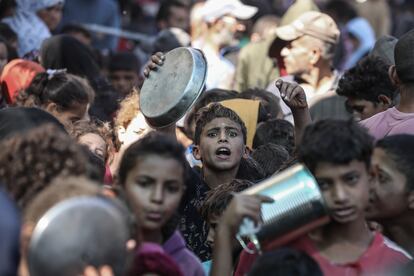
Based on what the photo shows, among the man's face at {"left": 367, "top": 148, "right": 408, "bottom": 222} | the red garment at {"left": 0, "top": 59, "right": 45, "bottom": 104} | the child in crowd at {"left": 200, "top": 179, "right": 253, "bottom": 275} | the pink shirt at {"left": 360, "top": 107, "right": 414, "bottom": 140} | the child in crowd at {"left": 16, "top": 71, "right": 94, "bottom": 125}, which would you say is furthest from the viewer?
the red garment at {"left": 0, "top": 59, "right": 45, "bottom": 104}

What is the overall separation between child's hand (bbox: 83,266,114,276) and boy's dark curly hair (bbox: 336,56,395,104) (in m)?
4.17

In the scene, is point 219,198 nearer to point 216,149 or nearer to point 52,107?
point 216,149

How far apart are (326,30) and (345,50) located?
489 centimetres

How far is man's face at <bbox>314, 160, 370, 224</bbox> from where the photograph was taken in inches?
187

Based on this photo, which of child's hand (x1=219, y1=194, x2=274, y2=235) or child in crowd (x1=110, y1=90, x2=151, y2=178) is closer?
child's hand (x1=219, y1=194, x2=274, y2=235)

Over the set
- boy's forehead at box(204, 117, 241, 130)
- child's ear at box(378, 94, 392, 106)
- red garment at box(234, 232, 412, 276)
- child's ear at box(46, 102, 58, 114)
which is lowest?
child's ear at box(46, 102, 58, 114)

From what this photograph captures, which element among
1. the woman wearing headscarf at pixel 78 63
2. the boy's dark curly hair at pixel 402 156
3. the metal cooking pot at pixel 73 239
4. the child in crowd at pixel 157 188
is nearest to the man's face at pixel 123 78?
the woman wearing headscarf at pixel 78 63

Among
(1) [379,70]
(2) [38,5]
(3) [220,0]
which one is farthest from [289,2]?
(1) [379,70]

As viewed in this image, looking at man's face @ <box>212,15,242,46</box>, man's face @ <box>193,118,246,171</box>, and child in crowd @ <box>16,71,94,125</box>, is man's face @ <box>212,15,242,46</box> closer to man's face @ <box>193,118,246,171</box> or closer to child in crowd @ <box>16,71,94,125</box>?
child in crowd @ <box>16,71,94,125</box>

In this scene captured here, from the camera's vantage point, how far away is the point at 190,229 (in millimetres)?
6410

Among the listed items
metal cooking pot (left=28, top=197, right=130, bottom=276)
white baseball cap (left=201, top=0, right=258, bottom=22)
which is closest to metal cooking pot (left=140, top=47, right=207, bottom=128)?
metal cooking pot (left=28, top=197, right=130, bottom=276)

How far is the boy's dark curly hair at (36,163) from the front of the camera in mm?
4395

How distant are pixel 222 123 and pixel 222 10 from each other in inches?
190

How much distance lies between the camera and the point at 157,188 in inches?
187
